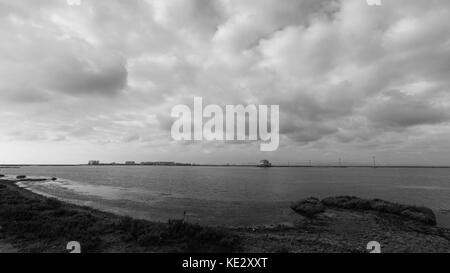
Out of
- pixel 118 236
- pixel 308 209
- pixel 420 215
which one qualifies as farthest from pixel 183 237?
pixel 420 215

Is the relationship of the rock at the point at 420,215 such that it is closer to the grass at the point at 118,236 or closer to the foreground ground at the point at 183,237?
Answer: the foreground ground at the point at 183,237

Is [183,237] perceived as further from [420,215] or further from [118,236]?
[420,215]

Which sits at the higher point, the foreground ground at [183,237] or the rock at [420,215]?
the foreground ground at [183,237]

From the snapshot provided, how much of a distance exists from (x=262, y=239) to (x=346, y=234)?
934 centimetres

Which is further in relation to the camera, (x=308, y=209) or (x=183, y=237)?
(x=308, y=209)

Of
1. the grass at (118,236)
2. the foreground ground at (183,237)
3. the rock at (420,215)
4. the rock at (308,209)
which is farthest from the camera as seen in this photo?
the rock at (308,209)

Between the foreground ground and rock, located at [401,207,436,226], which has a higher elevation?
the foreground ground

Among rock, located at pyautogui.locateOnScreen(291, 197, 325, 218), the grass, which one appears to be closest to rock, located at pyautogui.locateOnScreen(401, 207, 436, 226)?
rock, located at pyautogui.locateOnScreen(291, 197, 325, 218)

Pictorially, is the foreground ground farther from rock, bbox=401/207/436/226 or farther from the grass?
rock, bbox=401/207/436/226

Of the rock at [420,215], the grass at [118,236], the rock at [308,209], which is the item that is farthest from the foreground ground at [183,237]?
the rock at [308,209]

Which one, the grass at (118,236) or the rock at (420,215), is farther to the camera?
the rock at (420,215)
